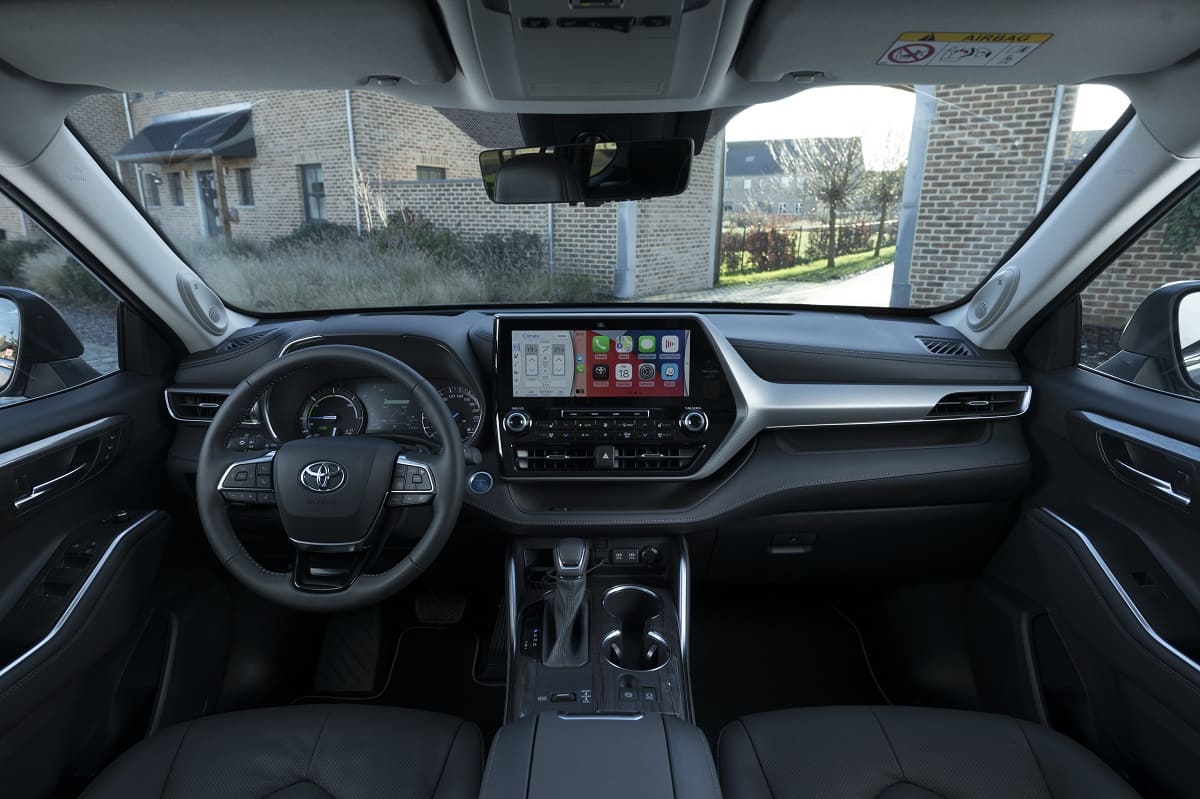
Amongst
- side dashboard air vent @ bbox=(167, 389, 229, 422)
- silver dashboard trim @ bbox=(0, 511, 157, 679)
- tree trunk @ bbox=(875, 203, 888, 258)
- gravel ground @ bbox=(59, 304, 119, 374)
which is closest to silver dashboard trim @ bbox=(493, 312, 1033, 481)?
side dashboard air vent @ bbox=(167, 389, 229, 422)

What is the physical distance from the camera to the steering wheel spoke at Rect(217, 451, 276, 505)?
5.93ft

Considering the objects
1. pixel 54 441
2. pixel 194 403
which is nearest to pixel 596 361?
pixel 194 403

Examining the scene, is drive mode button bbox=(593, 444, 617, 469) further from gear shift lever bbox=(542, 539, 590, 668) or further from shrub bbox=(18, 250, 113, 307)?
shrub bbox=(18, 250, 113, 307)

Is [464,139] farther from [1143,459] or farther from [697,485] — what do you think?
[1143,459]

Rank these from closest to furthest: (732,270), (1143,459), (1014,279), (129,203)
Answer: (1143,459)
(129,203)
(1014,279)
(732,270)

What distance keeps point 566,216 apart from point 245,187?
1.80m

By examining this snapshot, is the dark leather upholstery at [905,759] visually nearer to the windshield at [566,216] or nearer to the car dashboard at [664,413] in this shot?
the car dashboard at [664,413]

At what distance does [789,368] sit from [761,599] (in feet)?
4.01

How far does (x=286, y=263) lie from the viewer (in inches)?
123

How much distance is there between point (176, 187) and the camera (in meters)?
2.85

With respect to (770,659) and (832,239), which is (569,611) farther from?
(832,239)

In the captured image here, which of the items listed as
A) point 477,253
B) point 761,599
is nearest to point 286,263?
point 477,253

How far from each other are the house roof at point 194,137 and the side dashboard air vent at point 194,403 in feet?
2.84

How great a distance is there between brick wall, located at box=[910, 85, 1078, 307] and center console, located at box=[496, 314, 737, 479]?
1.11 metres
